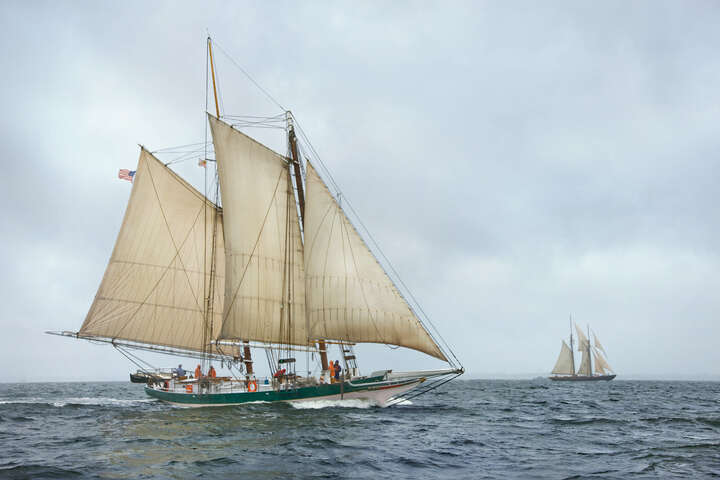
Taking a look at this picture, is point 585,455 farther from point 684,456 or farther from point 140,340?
point 140,340

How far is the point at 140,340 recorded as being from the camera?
132 feet

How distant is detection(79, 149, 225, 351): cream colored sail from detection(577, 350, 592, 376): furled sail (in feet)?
432

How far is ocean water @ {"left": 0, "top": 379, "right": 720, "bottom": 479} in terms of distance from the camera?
Result: 1560 centimetres

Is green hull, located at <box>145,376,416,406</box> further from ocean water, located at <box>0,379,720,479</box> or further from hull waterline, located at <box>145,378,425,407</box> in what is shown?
ocean water, located at <box>0,379,720,479</box>

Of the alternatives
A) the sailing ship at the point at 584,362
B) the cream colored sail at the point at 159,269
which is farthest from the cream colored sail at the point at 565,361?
the cream colored sail at the point at 159,269

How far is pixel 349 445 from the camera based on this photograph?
19812 millimetres

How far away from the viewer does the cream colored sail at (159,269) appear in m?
39.4

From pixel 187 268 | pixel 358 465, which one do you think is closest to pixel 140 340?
pixel 187 268

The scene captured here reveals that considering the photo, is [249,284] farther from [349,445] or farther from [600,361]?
[600,361]

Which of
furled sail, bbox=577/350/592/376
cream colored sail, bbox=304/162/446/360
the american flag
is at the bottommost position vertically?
furled sail, bbox=577/350/592/376

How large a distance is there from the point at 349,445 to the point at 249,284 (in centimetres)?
1969

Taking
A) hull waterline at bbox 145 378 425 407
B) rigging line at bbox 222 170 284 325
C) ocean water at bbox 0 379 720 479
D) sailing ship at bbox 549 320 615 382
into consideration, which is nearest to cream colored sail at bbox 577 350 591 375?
sailing ship at bbox 549 320 615 382

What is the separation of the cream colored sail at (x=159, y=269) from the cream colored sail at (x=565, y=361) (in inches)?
5035

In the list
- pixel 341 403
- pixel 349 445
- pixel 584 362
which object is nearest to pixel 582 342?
pixel 584 362
